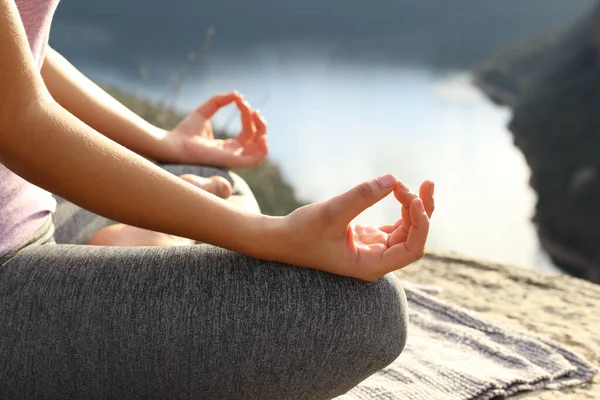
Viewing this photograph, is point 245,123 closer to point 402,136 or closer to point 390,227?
point 390,227

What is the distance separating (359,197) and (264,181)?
3.91 meters

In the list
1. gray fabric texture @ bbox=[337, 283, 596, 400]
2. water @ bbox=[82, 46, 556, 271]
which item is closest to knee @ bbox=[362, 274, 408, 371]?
gray fabric texture @ bbox=[337, 283, 596, 400]

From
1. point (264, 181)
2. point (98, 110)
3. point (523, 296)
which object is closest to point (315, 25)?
point (264, 181)

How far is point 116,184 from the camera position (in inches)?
36.4

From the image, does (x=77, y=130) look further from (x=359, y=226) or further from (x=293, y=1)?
(x=293, y=1)

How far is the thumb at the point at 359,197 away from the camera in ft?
3.01

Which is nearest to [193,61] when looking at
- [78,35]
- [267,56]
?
[78,35]

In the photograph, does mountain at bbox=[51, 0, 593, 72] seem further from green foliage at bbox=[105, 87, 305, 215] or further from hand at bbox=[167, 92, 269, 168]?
hand at bbox=[167, 92, 269, 168]

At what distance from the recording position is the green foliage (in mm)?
4539

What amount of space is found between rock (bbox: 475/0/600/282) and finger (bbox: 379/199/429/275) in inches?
507

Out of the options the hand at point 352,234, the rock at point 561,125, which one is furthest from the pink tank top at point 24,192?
the rock at point 561,125

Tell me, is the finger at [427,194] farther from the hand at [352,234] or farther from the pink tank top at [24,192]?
the pink tank top at [24,192]

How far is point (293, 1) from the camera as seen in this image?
34.1 ft

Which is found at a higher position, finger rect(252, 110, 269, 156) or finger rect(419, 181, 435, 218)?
finger rect(419, 181, 435, 218)
